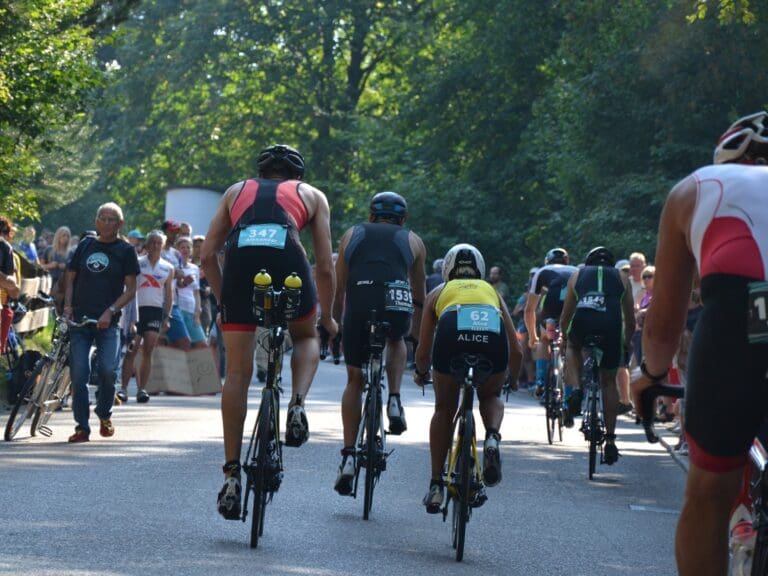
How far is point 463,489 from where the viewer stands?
8617 millimetres

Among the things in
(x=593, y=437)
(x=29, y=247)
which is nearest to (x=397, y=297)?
(x=593, y=437)

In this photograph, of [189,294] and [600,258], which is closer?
[600,258]

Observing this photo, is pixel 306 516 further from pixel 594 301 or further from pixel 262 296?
pixel 594 301

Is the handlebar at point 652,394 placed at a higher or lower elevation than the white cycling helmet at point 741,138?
lower

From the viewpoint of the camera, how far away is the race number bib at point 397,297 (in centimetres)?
1060

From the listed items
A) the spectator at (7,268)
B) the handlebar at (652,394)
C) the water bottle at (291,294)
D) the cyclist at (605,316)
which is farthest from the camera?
the spectator at (7,268)

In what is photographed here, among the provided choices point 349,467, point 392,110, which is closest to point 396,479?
point 349,467

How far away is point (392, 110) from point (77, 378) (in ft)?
129

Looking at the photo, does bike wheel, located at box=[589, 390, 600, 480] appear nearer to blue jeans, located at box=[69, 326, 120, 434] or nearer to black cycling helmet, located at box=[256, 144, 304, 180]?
blue jeans, located at box=[69, 326, 120, 434]

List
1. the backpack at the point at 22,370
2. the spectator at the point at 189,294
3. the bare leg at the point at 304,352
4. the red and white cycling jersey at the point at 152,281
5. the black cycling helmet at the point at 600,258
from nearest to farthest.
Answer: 1. the bare leg at the point at 304,352
2. the black cycling helmet at the point at 600,258
3. the backpack at the point at 22,370
4. the red and white cycling jersey at the point at 152,281
5. the spectator at the point at 189,294

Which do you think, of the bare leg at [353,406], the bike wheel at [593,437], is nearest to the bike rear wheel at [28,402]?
the bare leg at [353,406]

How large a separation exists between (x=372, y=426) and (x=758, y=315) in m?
5.79

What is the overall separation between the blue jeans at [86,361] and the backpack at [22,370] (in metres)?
1.12

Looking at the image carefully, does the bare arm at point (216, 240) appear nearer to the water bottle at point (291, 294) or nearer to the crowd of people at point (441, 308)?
the crowd of people at point (441, 308)
